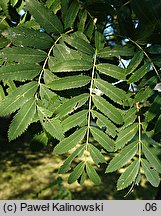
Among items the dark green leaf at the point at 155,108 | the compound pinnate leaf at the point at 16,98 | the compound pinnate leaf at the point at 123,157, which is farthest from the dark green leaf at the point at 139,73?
the compound pinnate leaf at the point at 16,98

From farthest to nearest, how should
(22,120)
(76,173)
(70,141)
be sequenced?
(76,173)
(70,141)
(22,120)

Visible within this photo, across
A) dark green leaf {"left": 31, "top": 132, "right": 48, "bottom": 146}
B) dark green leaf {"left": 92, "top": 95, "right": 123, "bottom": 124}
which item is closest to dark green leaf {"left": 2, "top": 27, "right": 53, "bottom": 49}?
dark green leaf {"left": 92, "top": 95, "right": 123, "bottom": 124}

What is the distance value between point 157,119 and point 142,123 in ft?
0.49

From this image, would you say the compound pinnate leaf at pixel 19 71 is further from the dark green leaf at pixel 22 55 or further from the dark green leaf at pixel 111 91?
the dark green leaf at pixel 111 91

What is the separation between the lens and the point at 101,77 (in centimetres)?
157

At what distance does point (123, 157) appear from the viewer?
1.50 metres

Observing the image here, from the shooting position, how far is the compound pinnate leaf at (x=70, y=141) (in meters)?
1.41

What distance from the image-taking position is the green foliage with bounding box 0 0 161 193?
134 cm

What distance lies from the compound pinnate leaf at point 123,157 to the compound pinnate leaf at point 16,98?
504 millimetres

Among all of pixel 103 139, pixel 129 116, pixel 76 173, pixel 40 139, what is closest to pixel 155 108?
pixel 129 116

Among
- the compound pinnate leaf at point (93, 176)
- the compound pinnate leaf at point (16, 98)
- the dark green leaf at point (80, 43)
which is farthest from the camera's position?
the compound pinnate leaf at point (93, 176)

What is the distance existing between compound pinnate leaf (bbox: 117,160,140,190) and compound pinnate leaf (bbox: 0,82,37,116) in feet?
1.90

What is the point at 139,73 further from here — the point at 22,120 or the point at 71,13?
the point at 22,120

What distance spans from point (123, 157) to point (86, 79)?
42 centimetres
